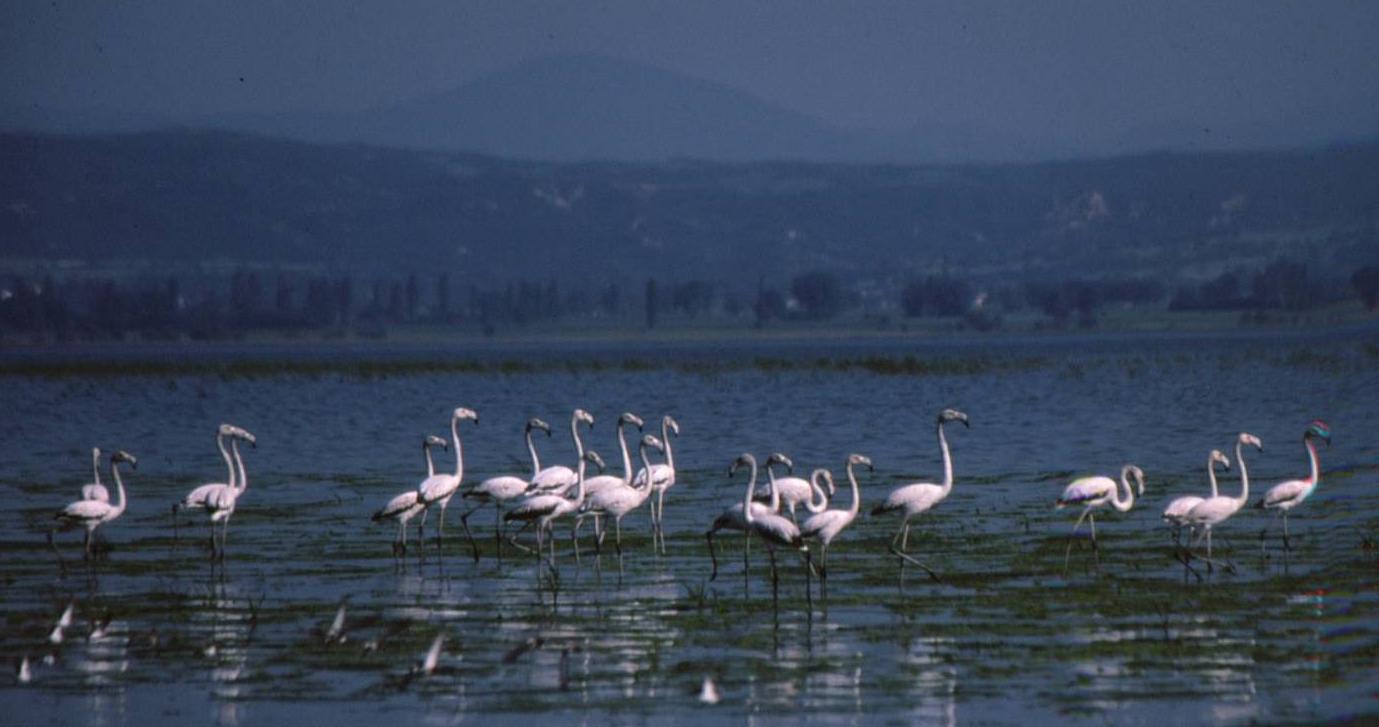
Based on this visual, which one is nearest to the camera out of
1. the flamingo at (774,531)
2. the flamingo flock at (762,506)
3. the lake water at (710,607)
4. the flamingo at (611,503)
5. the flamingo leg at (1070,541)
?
the lake water at (710,607)

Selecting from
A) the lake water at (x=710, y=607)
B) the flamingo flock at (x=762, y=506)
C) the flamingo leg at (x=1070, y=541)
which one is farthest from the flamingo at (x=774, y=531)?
the flamingo leg at (x=1070, y=541)

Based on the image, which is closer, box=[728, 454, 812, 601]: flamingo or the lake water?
the lake water

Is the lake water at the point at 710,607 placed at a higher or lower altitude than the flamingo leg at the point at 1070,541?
lower

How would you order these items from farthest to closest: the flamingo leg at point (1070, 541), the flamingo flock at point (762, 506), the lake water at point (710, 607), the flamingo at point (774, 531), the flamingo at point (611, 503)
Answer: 1. the flamingo at point (611, 503)
2. the flamingo leg at point (1070, 541)
3. the flamingo flock at point (762, 506)
4. the flamingo at point (774, 531)
5. the lake water at point (710, 607)

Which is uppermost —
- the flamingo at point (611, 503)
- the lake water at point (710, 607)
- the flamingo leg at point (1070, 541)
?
the flamingo at point (611, 503)

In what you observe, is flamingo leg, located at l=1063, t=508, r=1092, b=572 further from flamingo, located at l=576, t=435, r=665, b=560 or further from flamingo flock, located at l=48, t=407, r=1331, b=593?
flamingo, located at l=576, t=435, r=665, b=560

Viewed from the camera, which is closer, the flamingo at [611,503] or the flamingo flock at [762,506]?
the flamingo flock at [762,506]

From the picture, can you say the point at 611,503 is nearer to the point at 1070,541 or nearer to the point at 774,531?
the point at 774,531

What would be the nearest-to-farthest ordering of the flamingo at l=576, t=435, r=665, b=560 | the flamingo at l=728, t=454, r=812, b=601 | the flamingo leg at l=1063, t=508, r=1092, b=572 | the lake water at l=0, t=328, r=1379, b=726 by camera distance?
1. the lake water at l=0, t=328, r=1379, b=726
2. the flamingo at l=728, t=454, r=812, b=601
3. the flamingo leg at l=1063, t=508, r=1092, b=572
4. the flamingo at l=576, t=435, r=665, b=560

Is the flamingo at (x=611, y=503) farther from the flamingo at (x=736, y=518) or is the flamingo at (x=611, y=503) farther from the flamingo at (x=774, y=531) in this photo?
the flamingo at (x=774, y=531)

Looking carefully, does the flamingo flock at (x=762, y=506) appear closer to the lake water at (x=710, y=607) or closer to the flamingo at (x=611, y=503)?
the flamingo at (x=611, y=503)

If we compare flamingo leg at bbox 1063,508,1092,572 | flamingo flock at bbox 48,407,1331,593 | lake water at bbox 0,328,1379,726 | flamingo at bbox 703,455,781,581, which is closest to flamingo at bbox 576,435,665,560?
flamingo flock at bbox 48,407,1331,593

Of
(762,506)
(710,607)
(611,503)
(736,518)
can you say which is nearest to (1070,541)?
(762,506)

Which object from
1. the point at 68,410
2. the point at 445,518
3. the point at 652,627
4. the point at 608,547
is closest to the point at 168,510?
the point at 445,518
